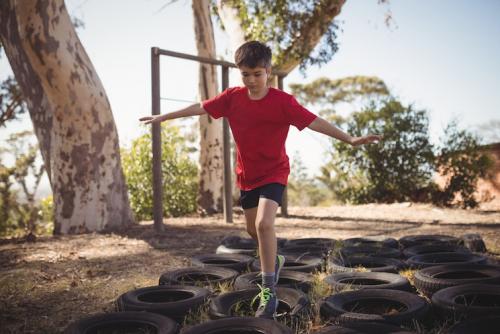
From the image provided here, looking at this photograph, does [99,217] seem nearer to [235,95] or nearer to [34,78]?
[34,78]

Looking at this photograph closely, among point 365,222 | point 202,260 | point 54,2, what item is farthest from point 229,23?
point 202,260

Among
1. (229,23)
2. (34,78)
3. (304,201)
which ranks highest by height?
(229,23)

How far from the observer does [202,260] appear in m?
5.11

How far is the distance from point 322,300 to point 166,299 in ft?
4.47

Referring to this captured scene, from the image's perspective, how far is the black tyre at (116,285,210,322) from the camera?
10.6 ft

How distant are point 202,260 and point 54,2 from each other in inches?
228

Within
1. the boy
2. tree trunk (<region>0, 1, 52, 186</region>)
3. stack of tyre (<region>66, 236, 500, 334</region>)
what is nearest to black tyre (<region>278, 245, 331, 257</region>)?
stack of tyre (<region>66, 236, 500, 334</region>)

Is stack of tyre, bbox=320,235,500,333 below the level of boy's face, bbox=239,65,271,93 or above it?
below

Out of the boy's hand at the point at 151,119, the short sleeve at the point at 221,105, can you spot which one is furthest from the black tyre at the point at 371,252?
the boy's hand at the point at 151,119

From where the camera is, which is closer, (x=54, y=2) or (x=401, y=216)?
(x=54, y=2)

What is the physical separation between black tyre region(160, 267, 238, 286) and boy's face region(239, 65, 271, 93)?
1.83 m

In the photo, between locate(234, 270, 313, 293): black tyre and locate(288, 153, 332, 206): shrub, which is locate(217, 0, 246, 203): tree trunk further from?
locate(288, 153, 332, 206): shrub

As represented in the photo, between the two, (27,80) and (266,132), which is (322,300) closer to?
(266,132)

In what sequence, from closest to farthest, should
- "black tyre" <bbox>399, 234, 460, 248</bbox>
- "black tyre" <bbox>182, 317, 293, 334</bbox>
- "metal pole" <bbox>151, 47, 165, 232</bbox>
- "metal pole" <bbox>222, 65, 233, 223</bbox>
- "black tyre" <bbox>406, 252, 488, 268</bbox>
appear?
1. "black tyre" <bbox>182, 317, 293, 334</bbox>
2. "black tyre" <bbox>406, 252, 488, 268</bbox>
3. "black tyre" <bbox>399, 234, 460, 248</bbox>
4. "metal pole" <bbox>151, 47, 165, 232</bbox>
5. "metal pole" <bbox>222, 65, 233, 223</bbox>
